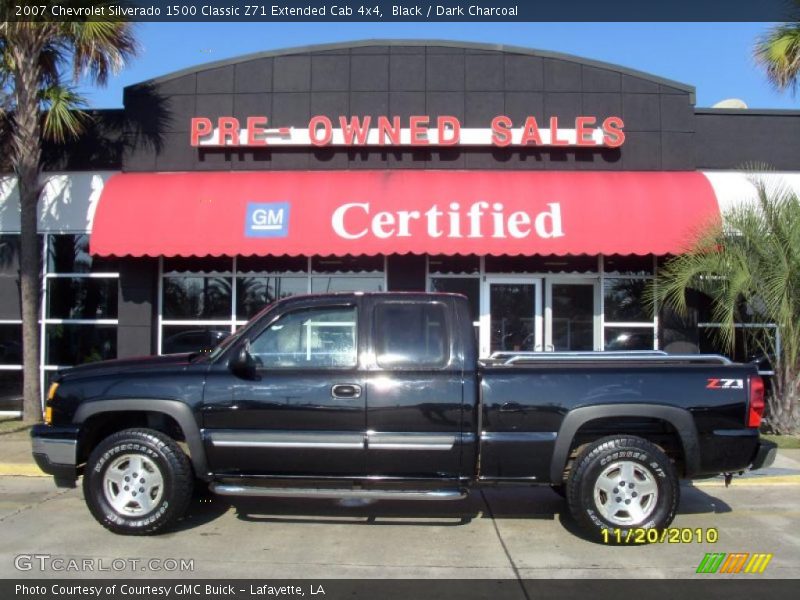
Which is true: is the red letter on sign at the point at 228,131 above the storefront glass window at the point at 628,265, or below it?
above

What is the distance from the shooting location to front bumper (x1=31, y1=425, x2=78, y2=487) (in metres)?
5.81

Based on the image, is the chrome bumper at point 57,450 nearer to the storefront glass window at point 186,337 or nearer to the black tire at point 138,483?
the black tire at point 138,483

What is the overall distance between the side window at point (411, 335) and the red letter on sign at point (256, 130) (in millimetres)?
6878

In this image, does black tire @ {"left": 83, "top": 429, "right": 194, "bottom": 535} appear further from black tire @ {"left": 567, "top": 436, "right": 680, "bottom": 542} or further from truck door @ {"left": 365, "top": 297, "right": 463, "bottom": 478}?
black tire @ {"left": 567, "top": 436, "right": 680, "bottom": 542}

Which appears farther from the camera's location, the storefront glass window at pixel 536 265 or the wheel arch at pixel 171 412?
the storefront glass window at pixel 536 265

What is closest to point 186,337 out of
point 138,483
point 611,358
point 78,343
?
point 78,343

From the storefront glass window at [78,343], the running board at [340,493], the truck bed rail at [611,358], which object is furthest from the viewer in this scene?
the storefront glass window at [78,343]

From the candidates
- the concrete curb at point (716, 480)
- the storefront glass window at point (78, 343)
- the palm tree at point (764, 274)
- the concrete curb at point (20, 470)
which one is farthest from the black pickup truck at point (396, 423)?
the storefront glass window at point (78, 343)

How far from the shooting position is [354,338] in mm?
5836

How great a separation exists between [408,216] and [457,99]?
253 centimetres

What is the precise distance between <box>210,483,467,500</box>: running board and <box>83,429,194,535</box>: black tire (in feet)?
1.20

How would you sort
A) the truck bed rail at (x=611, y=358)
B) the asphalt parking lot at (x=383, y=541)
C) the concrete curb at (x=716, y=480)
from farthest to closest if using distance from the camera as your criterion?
the concrete curb at (x=716, y=480) → the truck bed rail at (x=611, y=358) → the asphalt parking lot at (x=383, y=541)
